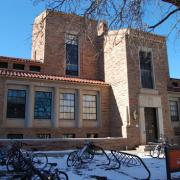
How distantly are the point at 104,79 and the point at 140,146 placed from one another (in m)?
7.25

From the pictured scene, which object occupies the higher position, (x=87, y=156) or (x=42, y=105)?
(x=42, y=105)

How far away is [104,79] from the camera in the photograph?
2488 cm

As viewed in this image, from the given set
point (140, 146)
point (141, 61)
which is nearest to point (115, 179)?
point (140, 146)

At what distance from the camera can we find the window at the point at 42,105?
66.0 ft

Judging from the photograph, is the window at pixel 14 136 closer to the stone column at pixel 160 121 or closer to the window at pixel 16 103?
the window at pixel 16 103

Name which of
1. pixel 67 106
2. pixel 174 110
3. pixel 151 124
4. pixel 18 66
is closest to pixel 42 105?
pixel 67 106

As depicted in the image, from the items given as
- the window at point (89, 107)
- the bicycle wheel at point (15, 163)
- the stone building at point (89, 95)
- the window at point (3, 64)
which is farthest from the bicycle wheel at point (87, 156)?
the window at point (3, 64)

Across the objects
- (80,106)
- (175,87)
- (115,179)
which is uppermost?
(175,87)

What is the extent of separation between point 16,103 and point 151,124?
10837 mm

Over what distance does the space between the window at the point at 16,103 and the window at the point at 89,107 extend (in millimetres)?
4956

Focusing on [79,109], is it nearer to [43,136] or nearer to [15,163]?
[43,136]

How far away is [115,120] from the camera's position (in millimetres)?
22172

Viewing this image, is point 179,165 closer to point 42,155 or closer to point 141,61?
point 42,155

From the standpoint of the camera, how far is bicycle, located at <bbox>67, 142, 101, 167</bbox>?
11.8 metres
